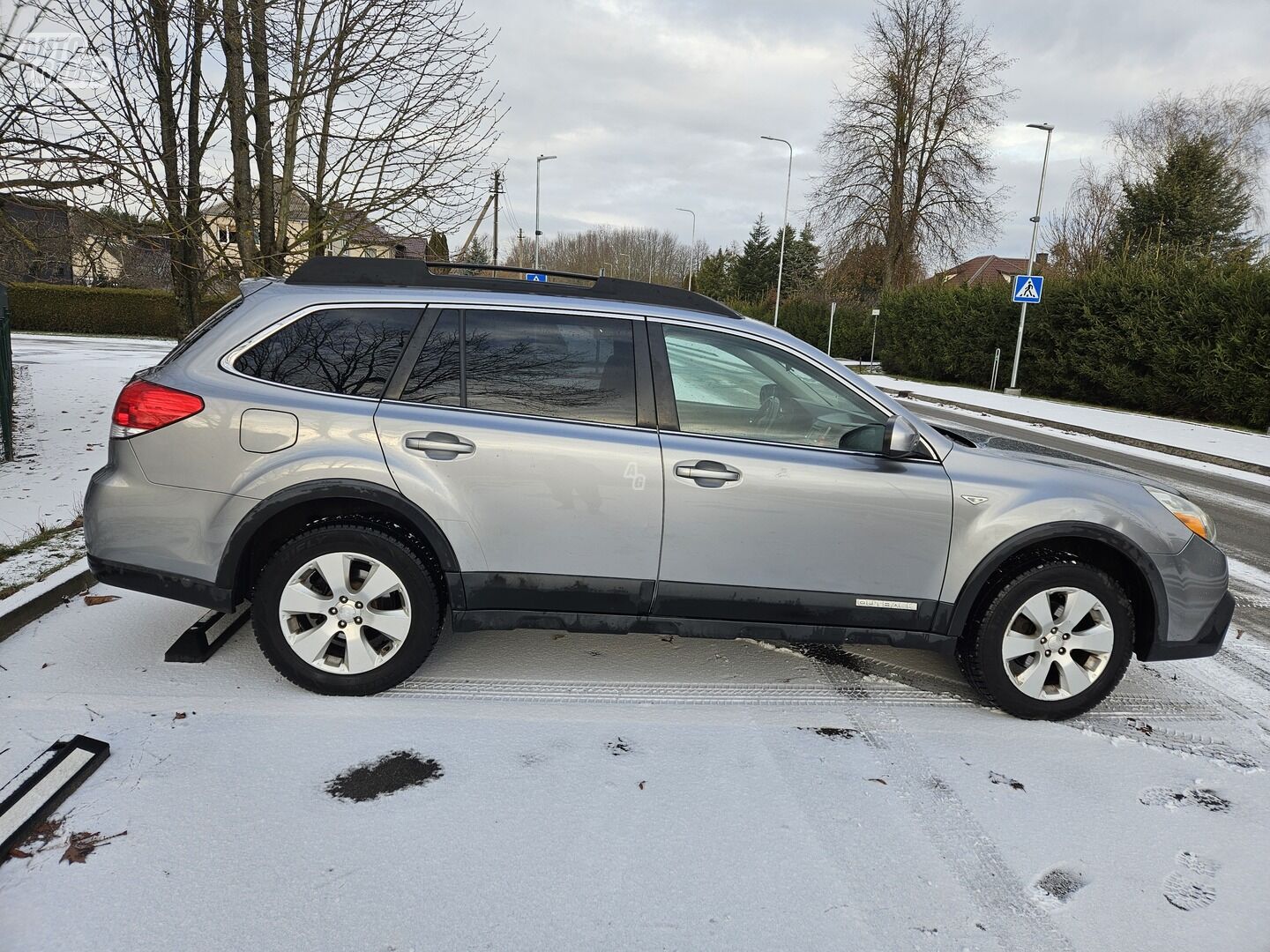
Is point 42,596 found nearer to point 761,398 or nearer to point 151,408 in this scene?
point 151,408

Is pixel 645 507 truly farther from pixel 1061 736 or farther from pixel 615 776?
pixel 1061 736

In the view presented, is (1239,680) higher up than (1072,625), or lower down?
lower down

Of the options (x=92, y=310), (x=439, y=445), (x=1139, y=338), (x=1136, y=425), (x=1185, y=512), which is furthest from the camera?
(x=92, y=310)

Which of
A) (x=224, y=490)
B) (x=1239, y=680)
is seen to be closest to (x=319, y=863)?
(x=224, y=490)

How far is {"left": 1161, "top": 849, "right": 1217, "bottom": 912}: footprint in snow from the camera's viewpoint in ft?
8.33

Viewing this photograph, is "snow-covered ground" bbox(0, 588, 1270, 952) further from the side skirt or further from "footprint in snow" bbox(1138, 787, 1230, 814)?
the side skirt

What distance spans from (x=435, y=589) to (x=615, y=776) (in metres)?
1.09

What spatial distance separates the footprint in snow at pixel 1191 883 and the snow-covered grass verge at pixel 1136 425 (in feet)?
30.1

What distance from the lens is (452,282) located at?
12.3ft

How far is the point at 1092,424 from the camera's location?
15.4 m

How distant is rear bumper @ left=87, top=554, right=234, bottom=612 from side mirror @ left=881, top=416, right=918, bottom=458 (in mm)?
2772

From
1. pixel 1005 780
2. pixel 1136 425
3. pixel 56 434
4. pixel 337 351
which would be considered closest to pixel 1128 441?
pixel 1136 425

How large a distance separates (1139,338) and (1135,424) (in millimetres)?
3927

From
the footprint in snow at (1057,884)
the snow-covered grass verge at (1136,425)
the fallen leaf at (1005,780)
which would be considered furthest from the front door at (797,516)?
the snow-covered grass verge at (1136,425)
